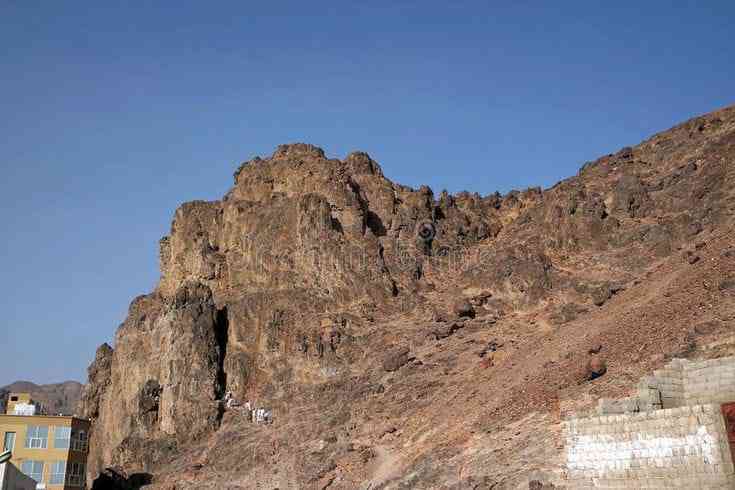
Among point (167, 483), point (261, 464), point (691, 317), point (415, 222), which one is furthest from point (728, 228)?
point (167, 483)

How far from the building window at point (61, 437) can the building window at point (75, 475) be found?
98 centimetres

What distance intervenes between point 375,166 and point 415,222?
765 centimetres

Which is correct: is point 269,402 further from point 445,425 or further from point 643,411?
point 643,411

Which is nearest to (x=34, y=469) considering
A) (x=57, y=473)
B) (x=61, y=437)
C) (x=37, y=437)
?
(x=57, y=473)

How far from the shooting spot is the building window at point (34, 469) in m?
40.6

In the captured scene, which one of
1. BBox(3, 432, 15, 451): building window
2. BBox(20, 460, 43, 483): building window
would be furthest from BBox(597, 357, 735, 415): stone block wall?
BBox(3, 432, 15, 451): building window

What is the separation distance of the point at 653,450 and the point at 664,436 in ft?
1.50

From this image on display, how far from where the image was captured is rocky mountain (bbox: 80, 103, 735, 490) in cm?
4116

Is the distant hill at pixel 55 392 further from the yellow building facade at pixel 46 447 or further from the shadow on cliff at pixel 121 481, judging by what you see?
the yellow building facade at pixel 46 447

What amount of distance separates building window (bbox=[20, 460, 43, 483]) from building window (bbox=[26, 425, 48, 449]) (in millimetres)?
718

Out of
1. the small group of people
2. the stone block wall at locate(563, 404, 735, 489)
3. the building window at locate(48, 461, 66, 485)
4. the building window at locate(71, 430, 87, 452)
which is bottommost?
the stone block wall at locate(563, 404, 735, 489)

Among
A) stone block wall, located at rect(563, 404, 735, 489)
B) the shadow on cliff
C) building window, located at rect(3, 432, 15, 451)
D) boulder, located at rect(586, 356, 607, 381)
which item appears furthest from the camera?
the shadow on cliff

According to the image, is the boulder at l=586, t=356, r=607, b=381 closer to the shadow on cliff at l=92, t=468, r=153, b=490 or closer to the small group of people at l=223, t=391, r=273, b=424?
the small group of people at l=223, t=391, r=273, b=424

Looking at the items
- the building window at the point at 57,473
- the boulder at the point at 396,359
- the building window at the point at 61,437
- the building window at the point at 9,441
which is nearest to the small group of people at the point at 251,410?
the boulder at the point at 396,359
